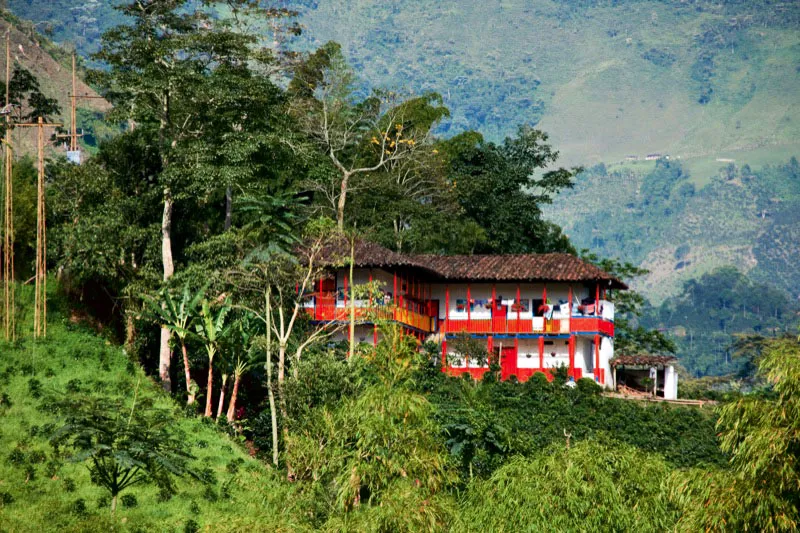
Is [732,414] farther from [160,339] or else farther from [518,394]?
[160,339]

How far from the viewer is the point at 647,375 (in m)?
50.7

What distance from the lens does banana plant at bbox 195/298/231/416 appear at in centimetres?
3875

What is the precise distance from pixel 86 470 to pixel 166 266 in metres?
11.1

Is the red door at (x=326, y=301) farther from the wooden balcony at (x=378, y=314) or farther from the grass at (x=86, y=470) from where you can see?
the grass at (x=86, y=470)

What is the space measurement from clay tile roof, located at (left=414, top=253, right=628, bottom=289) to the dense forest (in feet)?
13.2

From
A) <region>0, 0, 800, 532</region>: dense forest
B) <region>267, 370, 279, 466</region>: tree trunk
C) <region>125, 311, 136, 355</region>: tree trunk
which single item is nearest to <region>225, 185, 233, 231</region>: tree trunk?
<region>0, 0, 800, 532</region>: dense forest

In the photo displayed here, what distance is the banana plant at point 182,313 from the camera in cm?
3875

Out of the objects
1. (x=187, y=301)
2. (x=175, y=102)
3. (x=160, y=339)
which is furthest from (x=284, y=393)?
(x=175, y=102)

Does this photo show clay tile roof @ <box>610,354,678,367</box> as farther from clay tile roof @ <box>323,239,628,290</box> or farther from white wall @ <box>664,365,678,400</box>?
clay tile roof @ <box>323,239,628,290</box>

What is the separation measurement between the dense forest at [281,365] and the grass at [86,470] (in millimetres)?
94

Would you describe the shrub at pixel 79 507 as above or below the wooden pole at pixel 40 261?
below

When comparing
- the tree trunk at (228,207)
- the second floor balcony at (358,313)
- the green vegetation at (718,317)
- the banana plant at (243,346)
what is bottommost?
the green vegetation at (718,317)

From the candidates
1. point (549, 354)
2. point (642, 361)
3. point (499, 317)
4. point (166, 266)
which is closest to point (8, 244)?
point (166, 266)

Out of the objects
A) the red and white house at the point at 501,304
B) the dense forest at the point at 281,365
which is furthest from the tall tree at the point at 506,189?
the red and white house at the point at 501,304
